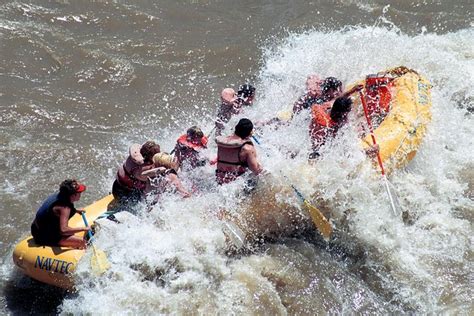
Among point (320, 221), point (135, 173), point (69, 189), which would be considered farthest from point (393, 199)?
point (69, 189)

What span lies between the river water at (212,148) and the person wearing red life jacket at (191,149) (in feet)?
1.69

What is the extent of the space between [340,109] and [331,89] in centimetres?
86

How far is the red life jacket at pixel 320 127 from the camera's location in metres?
6.56

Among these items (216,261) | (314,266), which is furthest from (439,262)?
(216,261)

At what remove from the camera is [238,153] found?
5805 millimetres

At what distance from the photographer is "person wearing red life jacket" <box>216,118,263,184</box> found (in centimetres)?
575

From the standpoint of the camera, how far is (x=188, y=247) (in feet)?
18.4

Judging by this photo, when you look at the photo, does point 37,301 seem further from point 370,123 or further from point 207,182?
point 370,123

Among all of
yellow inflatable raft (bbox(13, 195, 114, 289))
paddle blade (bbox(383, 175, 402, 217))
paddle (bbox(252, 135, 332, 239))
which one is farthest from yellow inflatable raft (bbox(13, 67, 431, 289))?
paddle blade (bbox(383, 175, 402, 217))

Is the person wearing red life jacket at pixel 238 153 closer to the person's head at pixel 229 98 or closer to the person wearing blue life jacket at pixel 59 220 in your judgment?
the person's head at pixel 229 98

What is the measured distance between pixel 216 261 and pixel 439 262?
94.5 inches

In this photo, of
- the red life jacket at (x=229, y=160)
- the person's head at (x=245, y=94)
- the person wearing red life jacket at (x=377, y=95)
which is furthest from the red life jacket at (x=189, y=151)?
the person wearing red life jacket at (x=377, y=95)

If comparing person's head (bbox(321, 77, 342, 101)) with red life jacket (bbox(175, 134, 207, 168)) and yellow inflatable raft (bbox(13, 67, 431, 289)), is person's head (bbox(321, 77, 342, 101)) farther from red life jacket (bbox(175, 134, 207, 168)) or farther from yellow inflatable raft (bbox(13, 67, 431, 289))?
red life jacket (bbox(175, 134, 207, 168))

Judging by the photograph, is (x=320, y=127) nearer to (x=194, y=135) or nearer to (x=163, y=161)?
(x=194, y=135)
